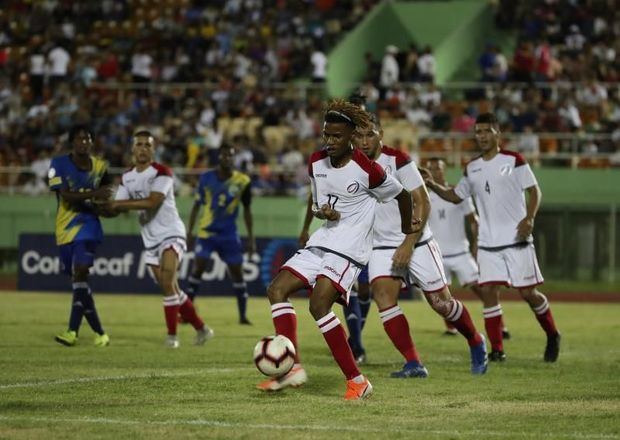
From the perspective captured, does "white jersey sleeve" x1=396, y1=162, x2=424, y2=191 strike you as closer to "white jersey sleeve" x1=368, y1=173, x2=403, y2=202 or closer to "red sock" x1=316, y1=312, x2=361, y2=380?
"white jersey sleeve" x1=368, y1=173, x2=403, y2=202

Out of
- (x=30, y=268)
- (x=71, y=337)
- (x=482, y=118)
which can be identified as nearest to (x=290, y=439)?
(x=482, y=118)

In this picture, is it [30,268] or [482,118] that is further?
[30,268]

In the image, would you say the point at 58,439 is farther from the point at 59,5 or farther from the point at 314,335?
the point at 59,5

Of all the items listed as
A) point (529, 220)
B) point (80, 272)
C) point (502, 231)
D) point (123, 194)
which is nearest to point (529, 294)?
point (502, 231)

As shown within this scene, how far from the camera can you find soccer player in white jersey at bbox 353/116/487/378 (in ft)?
40.8

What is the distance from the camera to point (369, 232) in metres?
11.1

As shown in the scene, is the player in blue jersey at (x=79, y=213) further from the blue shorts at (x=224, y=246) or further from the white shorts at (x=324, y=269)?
the white shorts at (x=324, y=269)

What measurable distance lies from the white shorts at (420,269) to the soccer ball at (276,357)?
211cm

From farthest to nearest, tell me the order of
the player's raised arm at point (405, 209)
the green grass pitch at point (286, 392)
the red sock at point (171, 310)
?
the red sock at point (171, 310) < the player's raised arm at point (405, 209) < the green grass pitch at point (286, 392)

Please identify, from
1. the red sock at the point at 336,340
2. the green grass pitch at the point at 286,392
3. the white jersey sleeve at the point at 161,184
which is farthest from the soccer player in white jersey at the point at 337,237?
the white jersey sleeve at the point at 161,184

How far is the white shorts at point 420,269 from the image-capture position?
41.4 ft

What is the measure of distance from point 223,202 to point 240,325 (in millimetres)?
1913

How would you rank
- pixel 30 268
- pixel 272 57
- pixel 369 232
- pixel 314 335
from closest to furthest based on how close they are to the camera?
pixel 369 232 → pixel 314 335 → pixel 30 268 → pixel 272 57

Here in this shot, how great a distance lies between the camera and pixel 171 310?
1648 centimetres
